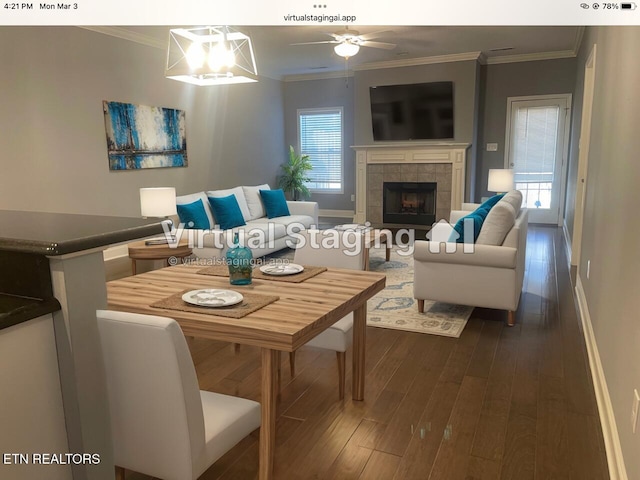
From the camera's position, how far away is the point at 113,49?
5.43 m

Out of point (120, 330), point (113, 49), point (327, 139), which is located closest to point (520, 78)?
point (327, 139)

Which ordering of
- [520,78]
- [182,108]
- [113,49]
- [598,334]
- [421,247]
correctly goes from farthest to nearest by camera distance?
[520,78], [182,108], [113,49], [421,247], [598,334]

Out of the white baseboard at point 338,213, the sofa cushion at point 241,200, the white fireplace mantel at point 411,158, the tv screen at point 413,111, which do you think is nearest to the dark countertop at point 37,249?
the sofa cushion at point 241,200

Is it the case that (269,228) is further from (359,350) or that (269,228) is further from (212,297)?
(212,297)

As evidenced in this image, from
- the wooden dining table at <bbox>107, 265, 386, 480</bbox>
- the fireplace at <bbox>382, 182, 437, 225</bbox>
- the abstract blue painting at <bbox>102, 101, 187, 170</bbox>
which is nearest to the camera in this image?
the wooden dining table at <bbox>107, 265, 386, 480</bbox>

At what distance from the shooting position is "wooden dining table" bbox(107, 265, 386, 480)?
1.76 metres

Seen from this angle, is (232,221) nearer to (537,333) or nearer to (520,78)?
(537,333)

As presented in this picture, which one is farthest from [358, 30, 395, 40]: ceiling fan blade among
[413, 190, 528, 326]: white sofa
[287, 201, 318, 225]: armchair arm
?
[413, 190, 528, 326]: white sofa

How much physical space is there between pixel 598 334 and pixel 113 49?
5464 mm

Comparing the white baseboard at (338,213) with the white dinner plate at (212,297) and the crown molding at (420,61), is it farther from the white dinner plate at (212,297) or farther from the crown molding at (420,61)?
the white dinner plate at (212,297)

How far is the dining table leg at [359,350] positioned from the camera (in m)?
2.51

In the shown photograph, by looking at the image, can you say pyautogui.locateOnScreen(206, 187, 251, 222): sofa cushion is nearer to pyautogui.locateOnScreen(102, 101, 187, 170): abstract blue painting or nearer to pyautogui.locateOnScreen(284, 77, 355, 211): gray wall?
pyautogui.locateOnScreen(102, 101, 187, 170): abstract blue painting

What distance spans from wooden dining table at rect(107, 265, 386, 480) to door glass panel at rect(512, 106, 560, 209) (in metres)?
6.54

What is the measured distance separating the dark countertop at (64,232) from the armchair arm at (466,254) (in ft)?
8.56
